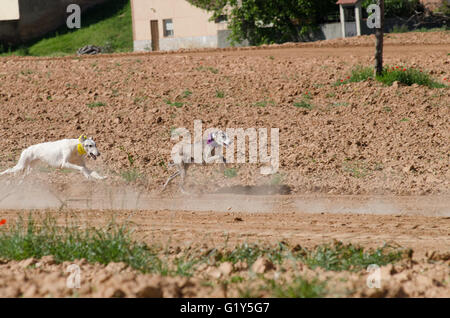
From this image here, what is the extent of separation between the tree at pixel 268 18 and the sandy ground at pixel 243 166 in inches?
381

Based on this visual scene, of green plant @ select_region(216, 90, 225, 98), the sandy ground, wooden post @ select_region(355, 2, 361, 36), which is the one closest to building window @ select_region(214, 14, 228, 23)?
wooden post @ select_region(355, 2, 361, 36)

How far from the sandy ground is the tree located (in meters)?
A: 9.69

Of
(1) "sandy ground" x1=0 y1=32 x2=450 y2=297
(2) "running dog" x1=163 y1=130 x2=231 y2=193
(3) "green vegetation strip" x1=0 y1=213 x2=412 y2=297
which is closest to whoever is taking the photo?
(3) "green vegetation strip" x1=0 y1=213 x2=412 y2=297

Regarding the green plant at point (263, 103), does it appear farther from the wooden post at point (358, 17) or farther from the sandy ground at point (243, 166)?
the wooden post at point (358, 17)

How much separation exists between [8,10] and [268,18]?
1862 centimetres

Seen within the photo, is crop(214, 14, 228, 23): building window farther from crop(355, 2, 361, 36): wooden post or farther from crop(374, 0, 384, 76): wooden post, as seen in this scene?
crop(374, 0, 384, 76): wooden post

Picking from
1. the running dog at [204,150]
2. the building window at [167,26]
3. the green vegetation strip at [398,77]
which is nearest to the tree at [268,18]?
the building window at [167,26]

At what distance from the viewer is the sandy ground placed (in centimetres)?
744

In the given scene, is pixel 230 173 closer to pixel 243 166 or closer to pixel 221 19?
pixel 243 166

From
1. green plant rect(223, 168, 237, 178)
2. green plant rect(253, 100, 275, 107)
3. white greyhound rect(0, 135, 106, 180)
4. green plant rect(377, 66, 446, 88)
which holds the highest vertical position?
green plant rect(377, 66, 446, 88)

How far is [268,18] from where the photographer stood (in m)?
33.8

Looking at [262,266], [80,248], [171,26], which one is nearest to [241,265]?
[262,266]

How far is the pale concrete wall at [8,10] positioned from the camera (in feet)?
135

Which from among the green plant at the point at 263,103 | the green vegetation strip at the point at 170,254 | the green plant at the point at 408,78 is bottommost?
the green vegetation strip at the point at 170,254
